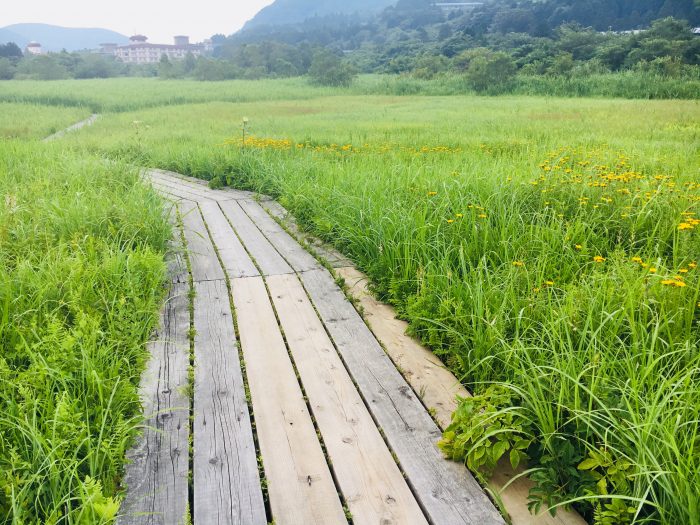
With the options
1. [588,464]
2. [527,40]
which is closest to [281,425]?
[588,464]

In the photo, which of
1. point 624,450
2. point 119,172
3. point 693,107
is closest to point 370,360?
point 624,450

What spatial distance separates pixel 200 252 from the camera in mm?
4469

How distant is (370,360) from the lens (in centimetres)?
279

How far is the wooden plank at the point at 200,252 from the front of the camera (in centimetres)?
397

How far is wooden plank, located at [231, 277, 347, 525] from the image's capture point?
1807 millimetres

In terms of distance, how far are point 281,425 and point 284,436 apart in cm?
8

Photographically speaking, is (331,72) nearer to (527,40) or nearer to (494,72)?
(494,72)

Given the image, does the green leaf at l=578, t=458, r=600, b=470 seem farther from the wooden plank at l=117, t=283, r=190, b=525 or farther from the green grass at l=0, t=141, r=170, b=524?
the green grass at l=0, t=141, r=170, b=524

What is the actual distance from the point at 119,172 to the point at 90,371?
4389mm

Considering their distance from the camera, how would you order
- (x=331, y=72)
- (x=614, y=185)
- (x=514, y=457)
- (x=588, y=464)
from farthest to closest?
(x=331, y=72)
(x=614, y=185)
(x=514, y=457)
(x=588, y=464)

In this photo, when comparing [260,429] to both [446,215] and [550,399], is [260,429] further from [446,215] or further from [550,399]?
[446,215]

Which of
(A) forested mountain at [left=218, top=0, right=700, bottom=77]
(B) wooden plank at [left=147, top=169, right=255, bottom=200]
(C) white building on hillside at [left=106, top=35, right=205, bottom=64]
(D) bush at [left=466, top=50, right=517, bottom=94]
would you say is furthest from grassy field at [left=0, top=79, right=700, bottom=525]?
(C) white building on hillside at [left=106, top=35, right=205, bottom=64]

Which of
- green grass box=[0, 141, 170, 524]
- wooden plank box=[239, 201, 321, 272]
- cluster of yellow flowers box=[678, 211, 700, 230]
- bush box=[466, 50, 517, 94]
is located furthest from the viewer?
bush box=[466, 50, 517, 94]

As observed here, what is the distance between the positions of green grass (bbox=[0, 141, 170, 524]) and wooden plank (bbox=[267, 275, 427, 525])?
0.81 meters
